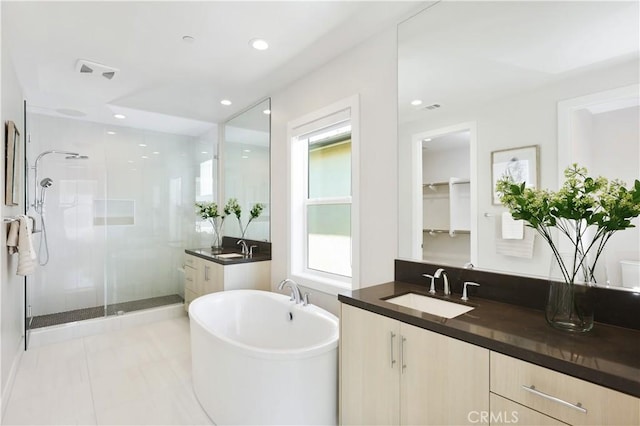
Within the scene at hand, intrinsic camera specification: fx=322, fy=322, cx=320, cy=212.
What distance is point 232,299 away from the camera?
116 inches

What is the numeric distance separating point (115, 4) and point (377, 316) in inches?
92.8

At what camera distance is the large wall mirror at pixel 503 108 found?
4.34 feet

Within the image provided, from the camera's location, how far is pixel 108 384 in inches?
99.0

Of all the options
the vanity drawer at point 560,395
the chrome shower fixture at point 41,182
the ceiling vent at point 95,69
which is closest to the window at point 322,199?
the vanity drawer at point 560,395

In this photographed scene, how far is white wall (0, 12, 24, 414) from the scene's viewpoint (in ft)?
7.34

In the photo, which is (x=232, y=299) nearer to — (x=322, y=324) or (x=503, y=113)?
(x=322, y=324)

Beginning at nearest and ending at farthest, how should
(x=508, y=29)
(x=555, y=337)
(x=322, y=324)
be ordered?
(x=555, y=337) → (x=508, y=29) → (x=322, y=324)

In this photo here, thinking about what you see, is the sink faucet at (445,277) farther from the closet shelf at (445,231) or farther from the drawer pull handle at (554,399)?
the drawer pull handle at (554,399)

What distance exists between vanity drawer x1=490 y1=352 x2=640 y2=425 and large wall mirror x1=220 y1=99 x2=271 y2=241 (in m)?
2.65

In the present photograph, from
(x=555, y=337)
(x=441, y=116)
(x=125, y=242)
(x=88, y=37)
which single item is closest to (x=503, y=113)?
(x=441, y=116)

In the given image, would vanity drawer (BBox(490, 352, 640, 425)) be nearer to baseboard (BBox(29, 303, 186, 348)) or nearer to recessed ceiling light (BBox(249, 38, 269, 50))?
recessed ceiling light (BBox(249, 38, 269, 50))

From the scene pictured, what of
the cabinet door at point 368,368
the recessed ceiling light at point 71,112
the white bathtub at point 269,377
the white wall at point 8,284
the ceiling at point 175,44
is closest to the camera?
the cabinet door at point 368,368

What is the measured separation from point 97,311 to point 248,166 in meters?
2.65

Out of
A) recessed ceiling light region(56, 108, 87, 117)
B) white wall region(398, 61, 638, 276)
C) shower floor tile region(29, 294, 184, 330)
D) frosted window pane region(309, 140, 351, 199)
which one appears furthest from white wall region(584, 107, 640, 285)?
recessed ceiling light region(56, 108, 87, 117)
